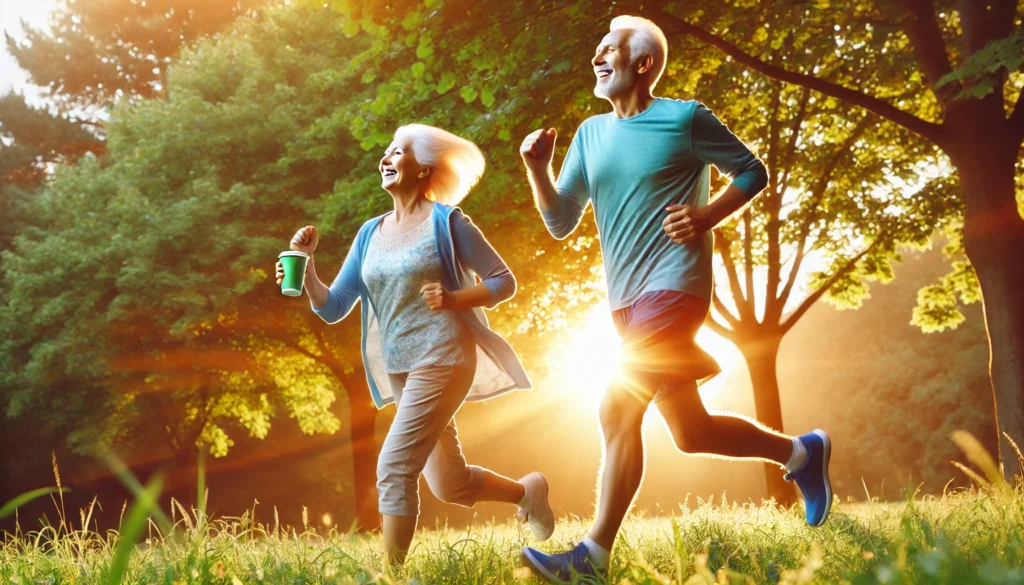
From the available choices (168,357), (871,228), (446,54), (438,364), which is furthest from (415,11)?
(168,357)

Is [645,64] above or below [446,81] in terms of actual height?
below

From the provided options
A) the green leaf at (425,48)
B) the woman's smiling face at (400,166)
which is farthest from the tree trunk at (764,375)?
the woman's smiling face at (400,166)

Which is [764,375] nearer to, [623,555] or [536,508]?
[536,508]

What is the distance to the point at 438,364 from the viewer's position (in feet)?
13.4

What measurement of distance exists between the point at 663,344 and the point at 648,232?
0.42m

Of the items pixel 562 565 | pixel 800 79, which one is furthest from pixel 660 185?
pixel 800 79

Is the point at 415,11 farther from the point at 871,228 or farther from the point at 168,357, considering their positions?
the point at 168,357

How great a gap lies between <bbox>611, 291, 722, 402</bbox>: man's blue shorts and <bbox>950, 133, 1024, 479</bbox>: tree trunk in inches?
232

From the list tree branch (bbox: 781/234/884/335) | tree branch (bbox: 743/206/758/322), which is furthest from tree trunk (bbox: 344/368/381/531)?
tree branch (bbox: 781/234/884/335)

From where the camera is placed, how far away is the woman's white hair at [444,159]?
4.39 m

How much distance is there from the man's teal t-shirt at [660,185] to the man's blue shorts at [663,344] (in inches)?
2.0

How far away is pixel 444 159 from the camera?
445 cm

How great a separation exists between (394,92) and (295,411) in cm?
1432

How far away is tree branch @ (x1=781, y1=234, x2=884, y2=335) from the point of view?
1286 cm
